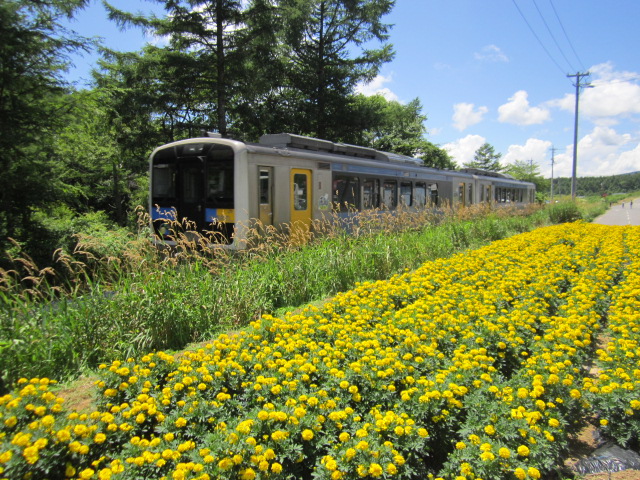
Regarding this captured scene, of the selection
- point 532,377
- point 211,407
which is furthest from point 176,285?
point 532,377

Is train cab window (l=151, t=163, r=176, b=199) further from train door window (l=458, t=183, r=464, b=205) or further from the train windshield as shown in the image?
train door window (l=458, t=183, r=464, b=205)

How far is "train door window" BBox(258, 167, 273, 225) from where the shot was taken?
29.3 ft

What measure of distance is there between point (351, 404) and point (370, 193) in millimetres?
10247

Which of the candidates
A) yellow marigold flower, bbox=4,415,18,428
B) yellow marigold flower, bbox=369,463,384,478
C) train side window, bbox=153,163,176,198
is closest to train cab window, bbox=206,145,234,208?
train side window, bbox=153,163,176,198

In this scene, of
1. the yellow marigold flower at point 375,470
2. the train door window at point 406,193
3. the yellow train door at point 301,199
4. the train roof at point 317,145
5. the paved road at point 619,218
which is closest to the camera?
the yellow marigold flower at point 375,470

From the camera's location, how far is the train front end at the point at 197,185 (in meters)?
8.66

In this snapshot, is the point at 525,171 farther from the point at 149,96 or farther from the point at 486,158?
the point at 149,96

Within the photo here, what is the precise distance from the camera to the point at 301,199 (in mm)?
10148

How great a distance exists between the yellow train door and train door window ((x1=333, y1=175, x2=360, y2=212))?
3.65 ft

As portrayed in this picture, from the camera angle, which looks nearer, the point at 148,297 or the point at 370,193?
the point at 148,297

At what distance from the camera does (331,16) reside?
73.7 ft

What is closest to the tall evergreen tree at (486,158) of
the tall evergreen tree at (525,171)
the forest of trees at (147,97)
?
the tall evergreen tree at (525,171)

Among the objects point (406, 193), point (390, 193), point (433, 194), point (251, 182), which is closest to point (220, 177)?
point (251, 182)

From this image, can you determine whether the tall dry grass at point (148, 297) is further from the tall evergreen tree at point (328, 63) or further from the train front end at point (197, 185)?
the tall evergreen tree at point (328, 63)
